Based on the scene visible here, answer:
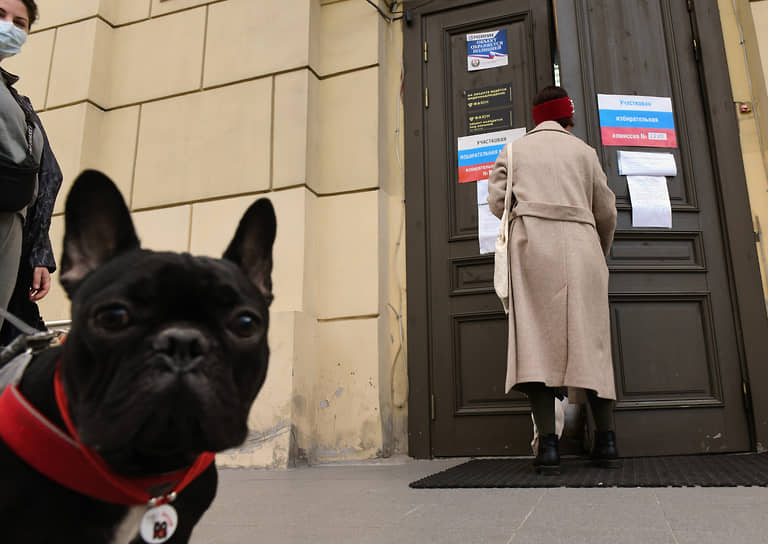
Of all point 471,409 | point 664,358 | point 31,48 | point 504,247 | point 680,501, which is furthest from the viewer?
point 31,48

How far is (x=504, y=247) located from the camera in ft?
11.3

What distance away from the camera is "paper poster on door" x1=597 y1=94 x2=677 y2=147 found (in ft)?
14.2

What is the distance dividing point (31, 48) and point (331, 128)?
10.1 ft

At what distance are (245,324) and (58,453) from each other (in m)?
0.35

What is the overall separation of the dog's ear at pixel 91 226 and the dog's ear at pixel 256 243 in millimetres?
219

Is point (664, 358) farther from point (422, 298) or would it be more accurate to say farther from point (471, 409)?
point (422, 298)

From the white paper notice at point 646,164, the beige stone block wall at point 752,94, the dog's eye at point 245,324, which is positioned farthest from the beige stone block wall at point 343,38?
the dog's eye at point 245,324

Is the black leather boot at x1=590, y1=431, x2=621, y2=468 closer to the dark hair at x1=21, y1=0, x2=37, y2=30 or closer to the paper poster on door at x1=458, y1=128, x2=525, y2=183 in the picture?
the paper poster on door at x1=458, y1=128, x2=525, y2=183

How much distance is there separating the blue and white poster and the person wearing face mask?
343 cm

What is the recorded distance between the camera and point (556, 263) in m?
3.26

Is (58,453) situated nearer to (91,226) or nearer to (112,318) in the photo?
(112,318)

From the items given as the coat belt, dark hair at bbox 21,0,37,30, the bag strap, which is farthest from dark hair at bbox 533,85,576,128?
dark hair at bbox 21,0,37,30

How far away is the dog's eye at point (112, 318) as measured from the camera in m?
1.00

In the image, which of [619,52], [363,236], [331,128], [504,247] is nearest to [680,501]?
[504,247]
